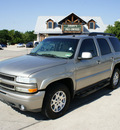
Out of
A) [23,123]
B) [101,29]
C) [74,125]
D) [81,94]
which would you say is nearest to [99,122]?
[74,125]

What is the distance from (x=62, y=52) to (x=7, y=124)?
6.83 ft

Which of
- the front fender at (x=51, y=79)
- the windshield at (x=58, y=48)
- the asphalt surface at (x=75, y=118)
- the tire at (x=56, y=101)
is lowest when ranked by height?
the asphalt surface at (x=75, y=118)

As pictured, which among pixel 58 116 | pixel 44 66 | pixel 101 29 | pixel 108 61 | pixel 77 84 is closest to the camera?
pixel 44 66

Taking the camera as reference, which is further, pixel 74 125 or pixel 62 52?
pixel 62 52

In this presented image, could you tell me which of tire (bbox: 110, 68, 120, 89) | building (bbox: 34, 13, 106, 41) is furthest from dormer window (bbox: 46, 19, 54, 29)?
tire (bbox: 110, 68, 120, 89)

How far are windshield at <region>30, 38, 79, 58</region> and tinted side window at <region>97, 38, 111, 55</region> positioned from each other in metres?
1.00

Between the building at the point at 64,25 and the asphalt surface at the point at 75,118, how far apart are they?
29.3 meters

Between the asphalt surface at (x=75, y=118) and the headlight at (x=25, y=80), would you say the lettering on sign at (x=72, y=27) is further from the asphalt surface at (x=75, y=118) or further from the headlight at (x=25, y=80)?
the headlight at (x=25, y=80)

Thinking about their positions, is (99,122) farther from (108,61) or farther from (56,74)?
(108,61)

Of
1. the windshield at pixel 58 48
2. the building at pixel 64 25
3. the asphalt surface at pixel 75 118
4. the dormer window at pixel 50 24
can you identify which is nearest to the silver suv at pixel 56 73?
the windshield at pixel 58 48

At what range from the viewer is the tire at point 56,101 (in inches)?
133

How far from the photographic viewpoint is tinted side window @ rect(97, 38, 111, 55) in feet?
16.2

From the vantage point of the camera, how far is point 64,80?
3775 millimetres

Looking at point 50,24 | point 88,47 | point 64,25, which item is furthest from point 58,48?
point 50,24
